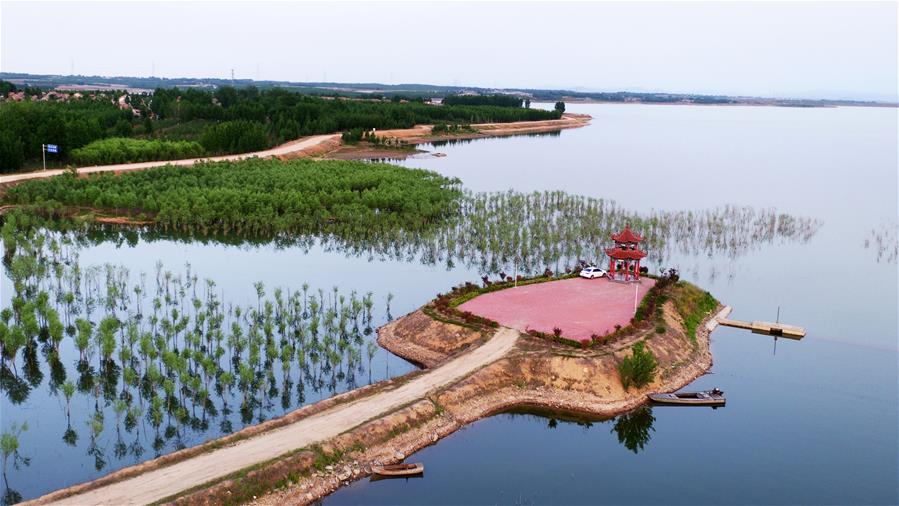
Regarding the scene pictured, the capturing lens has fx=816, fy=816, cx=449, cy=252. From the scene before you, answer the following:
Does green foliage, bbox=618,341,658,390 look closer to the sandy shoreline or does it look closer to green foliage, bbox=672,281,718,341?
green foliage, bbox=672,281,718,341

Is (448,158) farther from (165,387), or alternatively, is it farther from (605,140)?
(165,387)

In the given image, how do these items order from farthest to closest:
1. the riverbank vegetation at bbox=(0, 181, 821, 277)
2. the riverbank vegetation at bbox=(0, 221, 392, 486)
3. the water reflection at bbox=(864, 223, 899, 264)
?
the water reflection at bbox=(864, 223, 899, 264) < the riverbank vegetation at bbox=(0, 181, 821, 277) < the riverbank vegetation at bbox=(0, 221, 392, 486)

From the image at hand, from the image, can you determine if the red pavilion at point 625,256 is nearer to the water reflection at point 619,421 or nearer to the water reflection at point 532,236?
the water reflection at point 532,236

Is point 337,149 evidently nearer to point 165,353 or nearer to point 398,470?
point 165,353

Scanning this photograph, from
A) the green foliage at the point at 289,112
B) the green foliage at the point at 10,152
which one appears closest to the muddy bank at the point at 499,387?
the green foliage at the point at 10,152

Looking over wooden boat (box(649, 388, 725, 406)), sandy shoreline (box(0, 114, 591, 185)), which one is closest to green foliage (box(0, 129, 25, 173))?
sandy shoreline (box(0, 114, 591, 185))

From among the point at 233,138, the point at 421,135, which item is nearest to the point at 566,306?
the point at 233,138

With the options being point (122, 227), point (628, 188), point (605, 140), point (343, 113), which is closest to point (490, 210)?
point (628, 188)
